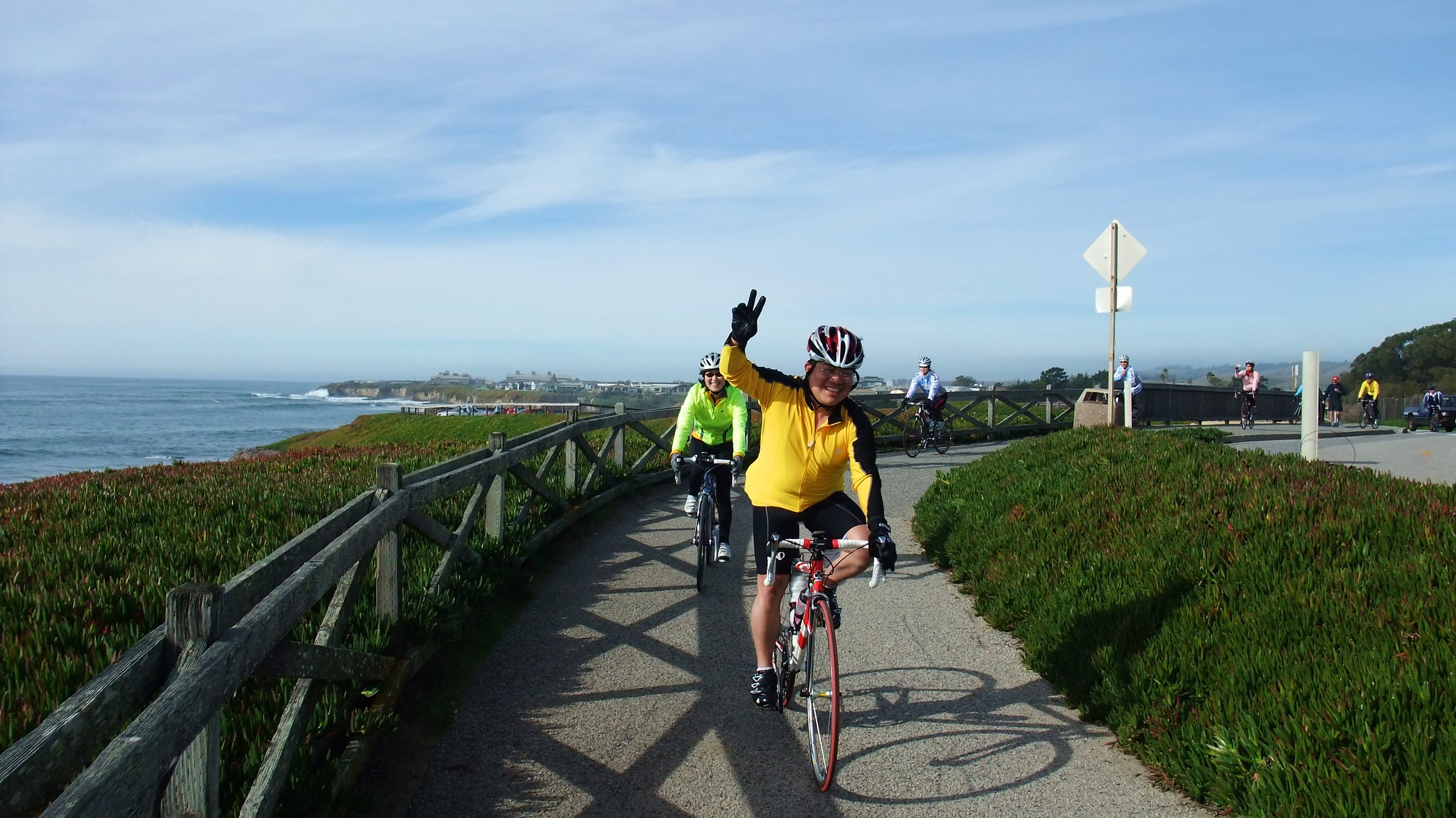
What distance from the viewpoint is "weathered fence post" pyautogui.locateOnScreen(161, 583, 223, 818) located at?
3.02 meters

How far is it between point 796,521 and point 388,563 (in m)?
2.38

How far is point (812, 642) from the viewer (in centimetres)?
509

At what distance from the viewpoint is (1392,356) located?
4326 inches

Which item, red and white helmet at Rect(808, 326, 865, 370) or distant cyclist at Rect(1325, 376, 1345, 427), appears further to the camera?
distant cyclist at Rect(1325, 376, 1345, 427)

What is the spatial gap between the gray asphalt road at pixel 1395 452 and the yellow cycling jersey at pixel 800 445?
12.3 m

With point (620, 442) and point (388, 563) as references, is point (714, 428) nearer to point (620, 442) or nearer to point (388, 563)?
point (388, 563)

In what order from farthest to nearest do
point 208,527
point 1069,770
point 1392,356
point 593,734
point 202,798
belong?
point 1392,356 < point 208,527 < point 593,734 < point 1069,770 < point 202,798

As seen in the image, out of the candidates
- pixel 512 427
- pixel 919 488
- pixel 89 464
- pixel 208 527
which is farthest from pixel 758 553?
pixel 89 464

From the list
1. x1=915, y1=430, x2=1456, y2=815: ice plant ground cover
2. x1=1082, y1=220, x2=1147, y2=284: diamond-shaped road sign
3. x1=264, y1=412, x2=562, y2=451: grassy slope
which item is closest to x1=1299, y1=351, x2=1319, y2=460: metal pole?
x1=915, y1=430, x2=1456, y2=815: ice plant ground cover

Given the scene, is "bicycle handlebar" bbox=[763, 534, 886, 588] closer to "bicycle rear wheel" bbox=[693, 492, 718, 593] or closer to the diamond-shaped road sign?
"bicycle rear wheel" bbox=[693, 492, 718, 593]

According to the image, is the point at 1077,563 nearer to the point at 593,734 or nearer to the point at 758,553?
the point at 758,553

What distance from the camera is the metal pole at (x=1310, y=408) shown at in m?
10.2

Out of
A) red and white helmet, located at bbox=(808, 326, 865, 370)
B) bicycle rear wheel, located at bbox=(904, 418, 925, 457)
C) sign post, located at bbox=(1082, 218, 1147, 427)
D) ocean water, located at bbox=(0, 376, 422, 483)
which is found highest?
sign post, located at bbox=(1082, 218, 1147, 427)

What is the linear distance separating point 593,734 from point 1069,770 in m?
2.36
